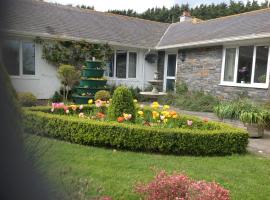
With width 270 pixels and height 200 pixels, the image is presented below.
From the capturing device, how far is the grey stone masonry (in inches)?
480

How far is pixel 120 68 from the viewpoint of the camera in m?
16.4

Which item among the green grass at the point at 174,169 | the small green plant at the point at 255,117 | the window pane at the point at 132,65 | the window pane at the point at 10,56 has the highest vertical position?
the window pane at the point at 132,65

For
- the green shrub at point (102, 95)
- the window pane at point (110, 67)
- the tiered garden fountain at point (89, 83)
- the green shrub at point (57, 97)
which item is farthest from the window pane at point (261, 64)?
the green shrub at point (57, 97)

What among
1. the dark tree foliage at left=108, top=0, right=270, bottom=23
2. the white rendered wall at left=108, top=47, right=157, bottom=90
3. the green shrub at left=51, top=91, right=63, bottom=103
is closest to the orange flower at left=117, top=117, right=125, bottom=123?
the green shrub at left=51, top=91, right=63, bottom=103

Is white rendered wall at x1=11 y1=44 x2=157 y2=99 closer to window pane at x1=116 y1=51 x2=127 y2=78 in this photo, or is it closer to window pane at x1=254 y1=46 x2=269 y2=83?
window pane at x1=116 y1=51 x2=127 y2=78

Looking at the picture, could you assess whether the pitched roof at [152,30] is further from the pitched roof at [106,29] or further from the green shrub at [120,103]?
the green shrub at [120,103]

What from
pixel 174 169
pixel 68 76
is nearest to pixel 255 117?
pixel 174 169

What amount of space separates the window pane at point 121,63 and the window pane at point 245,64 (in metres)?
6.69

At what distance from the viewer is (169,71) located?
54.9 ft

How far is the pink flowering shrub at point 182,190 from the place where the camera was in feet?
7.98

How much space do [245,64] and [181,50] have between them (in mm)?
4338

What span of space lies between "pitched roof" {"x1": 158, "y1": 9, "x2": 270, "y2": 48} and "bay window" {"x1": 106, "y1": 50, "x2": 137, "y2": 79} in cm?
189

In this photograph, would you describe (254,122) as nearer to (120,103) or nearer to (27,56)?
(120,103)

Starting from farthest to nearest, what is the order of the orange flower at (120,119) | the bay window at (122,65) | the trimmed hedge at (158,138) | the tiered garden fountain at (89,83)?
the bay window at (122,65) → the tiered garden fountain at (89,83) → the orange flower at (120,119) → the trimmed hedge at (158,138)
